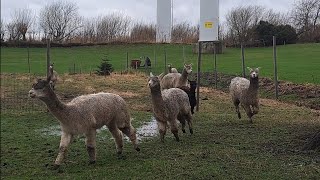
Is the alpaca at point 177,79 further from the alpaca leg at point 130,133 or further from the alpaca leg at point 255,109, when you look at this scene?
the alpaca leg at point 130,133

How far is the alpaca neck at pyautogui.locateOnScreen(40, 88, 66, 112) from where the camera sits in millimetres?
7863

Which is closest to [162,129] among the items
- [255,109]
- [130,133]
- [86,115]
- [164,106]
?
[164,106]

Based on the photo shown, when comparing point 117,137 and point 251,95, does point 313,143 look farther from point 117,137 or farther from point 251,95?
point 251,95

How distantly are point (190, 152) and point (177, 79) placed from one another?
809 centimetres

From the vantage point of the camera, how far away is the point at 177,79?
17.0 meters

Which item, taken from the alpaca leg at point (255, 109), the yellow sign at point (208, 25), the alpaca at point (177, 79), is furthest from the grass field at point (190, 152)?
the yellow sign at point (208, 25)

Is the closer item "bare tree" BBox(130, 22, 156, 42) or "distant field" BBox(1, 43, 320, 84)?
"distant field" BBox(1, 43, 320, 84)

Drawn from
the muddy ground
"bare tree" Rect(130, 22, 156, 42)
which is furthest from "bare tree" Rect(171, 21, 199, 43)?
the muddy ground

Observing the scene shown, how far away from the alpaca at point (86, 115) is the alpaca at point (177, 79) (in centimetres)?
703

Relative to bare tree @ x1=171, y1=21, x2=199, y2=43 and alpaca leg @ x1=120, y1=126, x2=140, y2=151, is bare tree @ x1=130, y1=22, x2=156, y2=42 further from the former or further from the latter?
alpaca leg @ x1=120, y1=126, x2=140, y2=151

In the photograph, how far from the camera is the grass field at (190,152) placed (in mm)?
7414

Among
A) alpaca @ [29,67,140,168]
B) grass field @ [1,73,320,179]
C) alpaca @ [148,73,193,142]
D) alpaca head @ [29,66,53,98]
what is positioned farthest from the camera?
alpaca @ [148,73,193,142]

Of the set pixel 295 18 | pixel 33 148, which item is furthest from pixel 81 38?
pixel 33 148

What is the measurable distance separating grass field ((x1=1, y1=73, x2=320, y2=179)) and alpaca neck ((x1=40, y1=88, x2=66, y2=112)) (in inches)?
38.0
